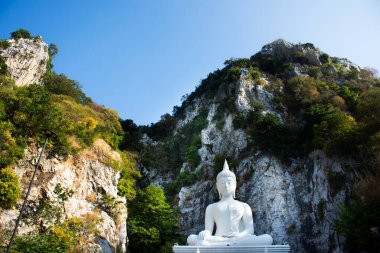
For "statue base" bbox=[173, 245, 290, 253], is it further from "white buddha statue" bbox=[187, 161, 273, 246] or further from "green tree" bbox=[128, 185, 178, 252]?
"green tree" bbox=[128, 185, 178, 252]

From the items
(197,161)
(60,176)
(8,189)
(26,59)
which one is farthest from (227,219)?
(26,59)

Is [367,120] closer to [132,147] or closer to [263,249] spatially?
[263,249]

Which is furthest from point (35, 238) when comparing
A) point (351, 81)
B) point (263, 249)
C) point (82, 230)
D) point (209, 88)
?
point (351, 81)

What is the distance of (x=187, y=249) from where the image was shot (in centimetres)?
693

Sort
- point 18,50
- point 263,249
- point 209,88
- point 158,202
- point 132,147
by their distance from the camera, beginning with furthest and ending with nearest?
point 209,88, point 132,147, point 18,50, point 158,202, point 263,249

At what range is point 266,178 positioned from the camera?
1734 centimetres

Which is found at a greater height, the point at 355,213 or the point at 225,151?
the point at 225,151

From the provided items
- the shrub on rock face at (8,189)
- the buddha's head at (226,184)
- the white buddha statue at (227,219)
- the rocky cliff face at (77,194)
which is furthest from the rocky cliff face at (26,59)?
the white buddha statue at (227,219)

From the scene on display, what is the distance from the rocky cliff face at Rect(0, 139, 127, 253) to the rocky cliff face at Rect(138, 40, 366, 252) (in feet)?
12.9

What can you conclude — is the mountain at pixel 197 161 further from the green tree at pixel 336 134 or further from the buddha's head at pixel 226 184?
the buddha's head at pixel 226 184

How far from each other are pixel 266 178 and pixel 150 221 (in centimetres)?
566

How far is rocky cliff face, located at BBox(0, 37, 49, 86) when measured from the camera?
2072cm

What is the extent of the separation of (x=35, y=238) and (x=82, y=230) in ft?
6.79

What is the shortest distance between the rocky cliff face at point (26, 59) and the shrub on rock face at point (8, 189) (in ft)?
30.9
